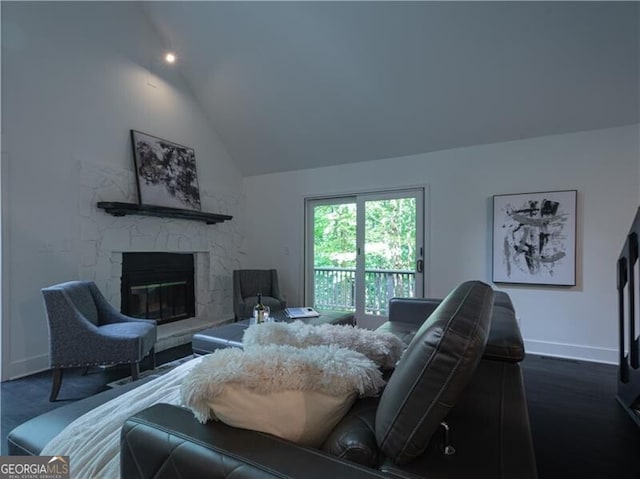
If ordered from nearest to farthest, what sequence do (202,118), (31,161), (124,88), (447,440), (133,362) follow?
(447,440) < (133,362) < (31,161) < (124,88) < (202,118)

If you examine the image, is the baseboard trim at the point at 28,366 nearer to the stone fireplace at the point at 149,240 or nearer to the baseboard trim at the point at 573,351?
the stone fireplace at the point at 149,240

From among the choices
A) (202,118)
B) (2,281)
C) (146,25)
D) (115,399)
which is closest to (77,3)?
(146,25)

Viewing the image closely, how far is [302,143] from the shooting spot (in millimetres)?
4453

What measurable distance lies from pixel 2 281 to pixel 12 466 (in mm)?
2135

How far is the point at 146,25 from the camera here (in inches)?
153

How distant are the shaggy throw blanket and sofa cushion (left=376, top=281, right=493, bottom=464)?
3.13 feet

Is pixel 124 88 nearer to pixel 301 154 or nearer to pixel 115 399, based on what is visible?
pixel 301 154

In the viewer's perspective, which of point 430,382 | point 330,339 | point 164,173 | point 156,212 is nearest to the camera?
point 430,382

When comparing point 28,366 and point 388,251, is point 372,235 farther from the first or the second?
point 28,366

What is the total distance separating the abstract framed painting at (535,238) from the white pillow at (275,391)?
10.5 ft

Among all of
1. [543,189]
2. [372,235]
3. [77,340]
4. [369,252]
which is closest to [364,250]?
[369,252]

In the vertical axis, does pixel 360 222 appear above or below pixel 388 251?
above

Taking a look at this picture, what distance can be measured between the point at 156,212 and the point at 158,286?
3.30 feet

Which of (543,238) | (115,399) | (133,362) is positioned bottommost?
(133,362)
